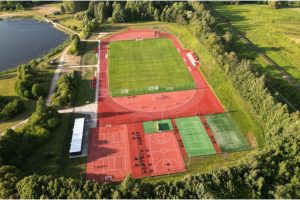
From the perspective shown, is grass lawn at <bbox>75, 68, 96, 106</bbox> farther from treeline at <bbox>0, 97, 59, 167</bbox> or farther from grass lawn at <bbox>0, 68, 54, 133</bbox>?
treeline at <bbox>0, 97, 59, 167</bbox>

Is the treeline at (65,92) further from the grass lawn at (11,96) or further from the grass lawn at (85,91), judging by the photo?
the grass lawn at (11,96)

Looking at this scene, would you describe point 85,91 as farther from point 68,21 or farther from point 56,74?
point 68,21

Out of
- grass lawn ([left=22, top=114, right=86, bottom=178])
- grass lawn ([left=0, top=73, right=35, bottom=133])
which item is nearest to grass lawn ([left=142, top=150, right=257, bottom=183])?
grass lawn ([left=22, top=114, right=86, bottom=178])

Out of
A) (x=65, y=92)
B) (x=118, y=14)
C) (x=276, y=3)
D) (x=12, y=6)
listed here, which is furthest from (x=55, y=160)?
(x=276, y=3)

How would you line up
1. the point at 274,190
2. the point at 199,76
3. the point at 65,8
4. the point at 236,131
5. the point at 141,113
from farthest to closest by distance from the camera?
the point at 65,8, the point at 199,76, the point at 141,113, the point at 236,131, the point at 274,190

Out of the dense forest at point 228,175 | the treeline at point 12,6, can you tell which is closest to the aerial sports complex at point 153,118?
the dense forest at point 228,175

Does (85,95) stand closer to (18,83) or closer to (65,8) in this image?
(18,83)

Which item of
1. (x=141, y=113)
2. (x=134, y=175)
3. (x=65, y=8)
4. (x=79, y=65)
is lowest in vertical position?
(x=134, y=175)

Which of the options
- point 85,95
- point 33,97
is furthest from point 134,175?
point 33,97
